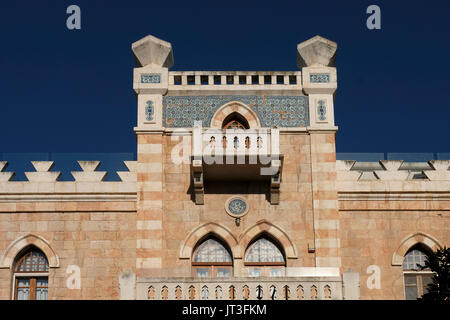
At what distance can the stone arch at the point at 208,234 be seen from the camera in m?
21.4

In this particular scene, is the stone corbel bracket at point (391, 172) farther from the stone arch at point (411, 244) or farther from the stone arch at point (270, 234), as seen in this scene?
the stone arch at point (270, 234)

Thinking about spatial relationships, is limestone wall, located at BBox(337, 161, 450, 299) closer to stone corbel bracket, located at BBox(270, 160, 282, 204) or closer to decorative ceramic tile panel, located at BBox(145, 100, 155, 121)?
stone corbel bracket, located at BBox(270, 160, 282, 204)

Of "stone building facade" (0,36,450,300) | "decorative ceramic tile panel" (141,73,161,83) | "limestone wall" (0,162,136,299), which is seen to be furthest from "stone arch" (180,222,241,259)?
"decorative ceramic tile panel" (141,73,161,83)

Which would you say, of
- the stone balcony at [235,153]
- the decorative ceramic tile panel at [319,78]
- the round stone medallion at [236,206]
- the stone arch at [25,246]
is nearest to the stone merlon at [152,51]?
the stone balcony at [235,153]

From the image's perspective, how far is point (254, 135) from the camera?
70.5 ft

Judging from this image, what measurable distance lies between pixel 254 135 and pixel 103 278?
5.17 meters

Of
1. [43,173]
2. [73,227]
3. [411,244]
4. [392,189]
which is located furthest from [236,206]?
[43,173]

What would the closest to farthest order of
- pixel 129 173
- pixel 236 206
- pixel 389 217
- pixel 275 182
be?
pixel 275 182, pixel 236 206, pixel 389 217, pixel 129 173

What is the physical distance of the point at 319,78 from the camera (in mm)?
23078

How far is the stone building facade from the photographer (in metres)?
21.3

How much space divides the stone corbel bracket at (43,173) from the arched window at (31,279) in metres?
2.01

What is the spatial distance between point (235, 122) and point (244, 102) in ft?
1.98

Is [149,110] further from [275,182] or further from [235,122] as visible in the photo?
[275,182]
